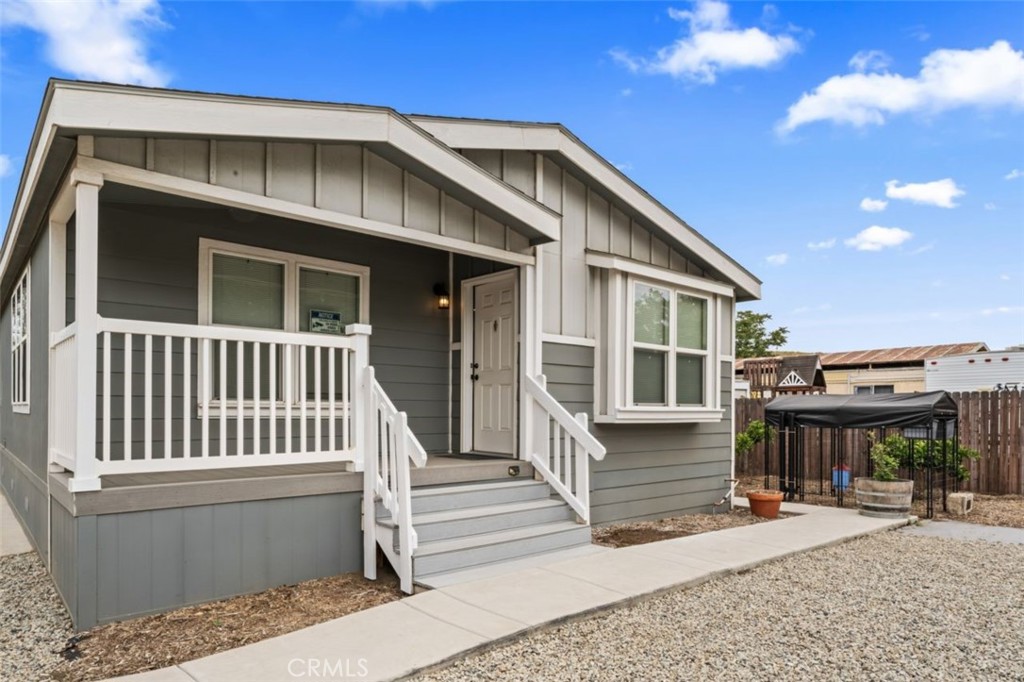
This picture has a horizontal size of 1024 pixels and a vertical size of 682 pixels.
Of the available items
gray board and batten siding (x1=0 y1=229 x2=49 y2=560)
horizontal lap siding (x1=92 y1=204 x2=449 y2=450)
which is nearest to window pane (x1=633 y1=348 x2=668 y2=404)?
horizontal lap siding (x1=92 y1=204 x2=449 y2=450)

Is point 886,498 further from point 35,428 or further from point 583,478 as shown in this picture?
point 35,428

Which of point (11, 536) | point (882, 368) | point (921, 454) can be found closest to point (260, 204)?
point (11, 536)

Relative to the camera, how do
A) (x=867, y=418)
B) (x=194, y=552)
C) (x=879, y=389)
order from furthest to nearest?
(x=879, y=389), (x=867, y=418), (x=194, y=552)

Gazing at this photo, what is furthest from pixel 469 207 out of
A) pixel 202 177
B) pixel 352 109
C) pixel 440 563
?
pixel 440 563

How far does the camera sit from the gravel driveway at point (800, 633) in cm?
309

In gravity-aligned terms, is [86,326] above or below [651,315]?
below

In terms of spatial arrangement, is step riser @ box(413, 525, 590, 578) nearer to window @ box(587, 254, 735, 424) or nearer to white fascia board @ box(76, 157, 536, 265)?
window @ box(587, 254, 735, 424)

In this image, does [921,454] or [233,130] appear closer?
[233,130]

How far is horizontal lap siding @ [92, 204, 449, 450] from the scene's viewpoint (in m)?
4.98

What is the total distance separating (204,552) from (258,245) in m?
2.77

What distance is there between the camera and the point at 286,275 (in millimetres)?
5840

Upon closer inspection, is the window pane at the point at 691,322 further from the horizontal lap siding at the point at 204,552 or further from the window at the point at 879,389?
the window at the point at 879,389

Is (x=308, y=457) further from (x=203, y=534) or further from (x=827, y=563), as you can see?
(x=827, y=563)

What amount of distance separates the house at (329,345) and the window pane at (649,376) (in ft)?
0.09
